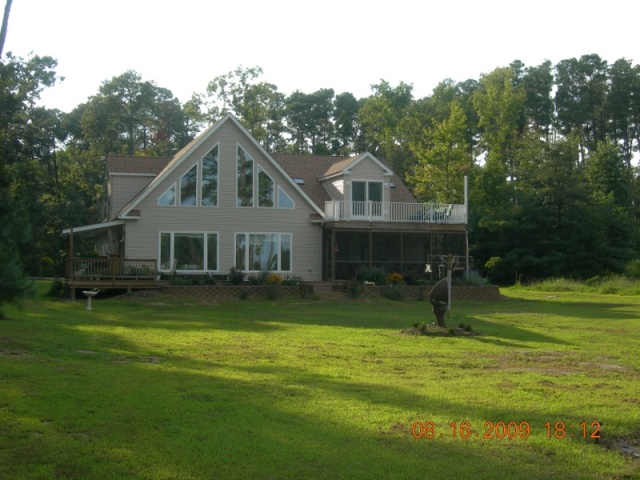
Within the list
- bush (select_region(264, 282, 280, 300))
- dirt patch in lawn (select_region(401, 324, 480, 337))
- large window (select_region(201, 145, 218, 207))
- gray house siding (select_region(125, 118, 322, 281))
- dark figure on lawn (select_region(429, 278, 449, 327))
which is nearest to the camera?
dirt patch in lawn (select_region(401, 324, 480, 337))

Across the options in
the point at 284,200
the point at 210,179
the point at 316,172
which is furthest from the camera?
the point at 316,172

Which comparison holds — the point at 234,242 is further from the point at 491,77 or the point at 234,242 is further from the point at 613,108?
the point at 613,108

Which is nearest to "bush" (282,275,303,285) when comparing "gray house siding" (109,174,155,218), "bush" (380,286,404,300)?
"bush" (380,286,404,300)

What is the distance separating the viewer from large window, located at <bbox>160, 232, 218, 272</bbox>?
3262 cm

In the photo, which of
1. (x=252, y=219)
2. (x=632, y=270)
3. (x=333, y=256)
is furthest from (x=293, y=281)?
(x=632, y=270)

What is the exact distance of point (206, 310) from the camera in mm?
25641

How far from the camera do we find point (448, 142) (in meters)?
55.0

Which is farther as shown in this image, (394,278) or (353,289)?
(394,278)

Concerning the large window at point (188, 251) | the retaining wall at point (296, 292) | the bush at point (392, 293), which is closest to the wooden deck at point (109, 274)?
the retaining wall at point (296, 292)

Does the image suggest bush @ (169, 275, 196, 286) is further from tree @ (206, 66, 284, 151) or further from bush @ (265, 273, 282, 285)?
tree @ (206, 66, 284, 151)

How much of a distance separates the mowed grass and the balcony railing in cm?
1638

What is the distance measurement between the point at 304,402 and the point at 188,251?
2408 cm

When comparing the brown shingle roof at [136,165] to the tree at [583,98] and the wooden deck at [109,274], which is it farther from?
the tree at [583,98]

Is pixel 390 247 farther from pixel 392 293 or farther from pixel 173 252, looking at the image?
pixel 173 252
